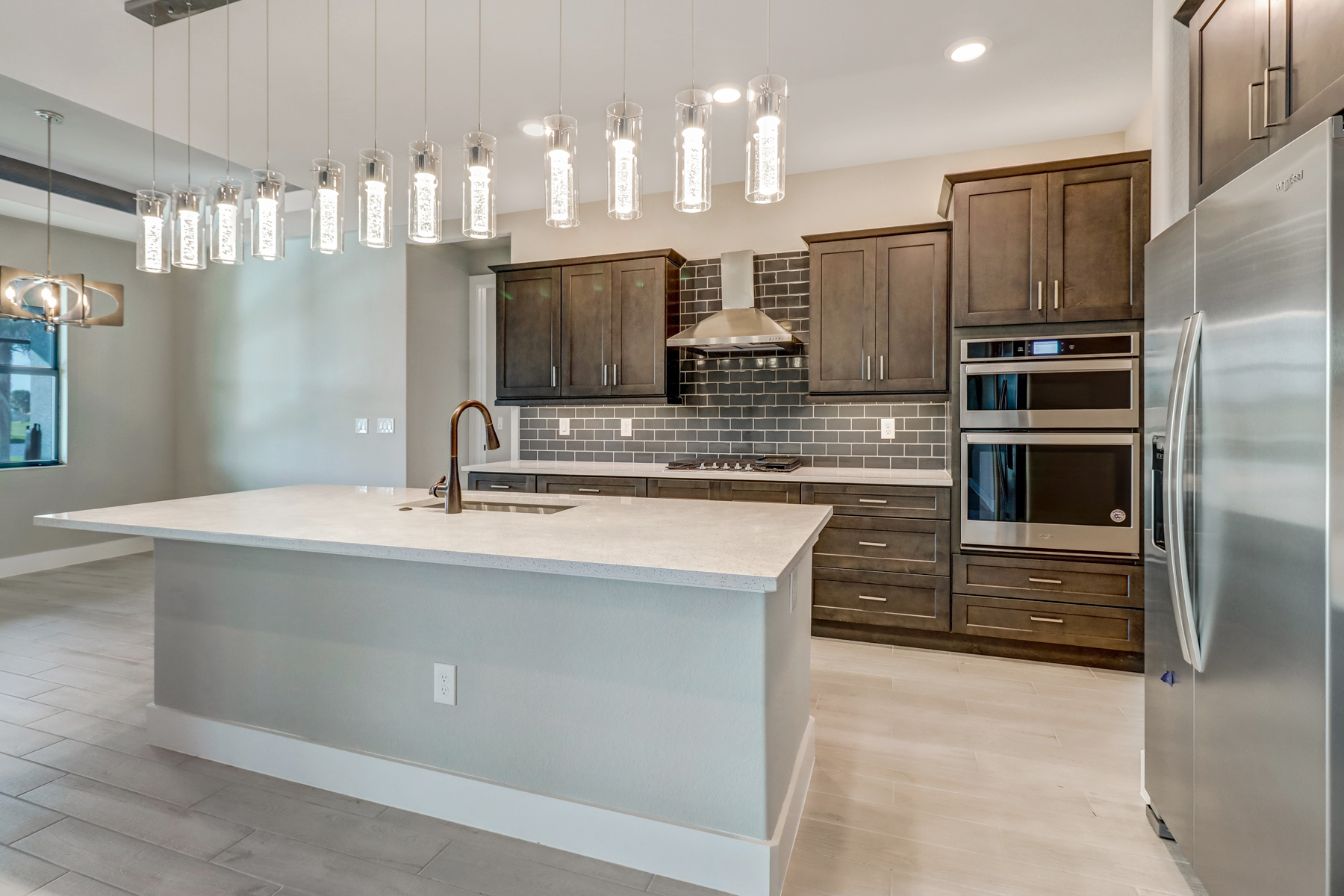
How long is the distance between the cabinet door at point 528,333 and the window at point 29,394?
376cm

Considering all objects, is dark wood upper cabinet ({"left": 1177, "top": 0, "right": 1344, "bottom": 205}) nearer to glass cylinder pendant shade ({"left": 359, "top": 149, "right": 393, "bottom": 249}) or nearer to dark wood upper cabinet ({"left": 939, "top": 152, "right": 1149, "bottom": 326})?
dark wood upper cabinet ({"left": 939, "top": 152, "right": 1149, "bottom": 326})

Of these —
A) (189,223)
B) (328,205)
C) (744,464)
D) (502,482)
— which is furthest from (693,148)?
(502,482)

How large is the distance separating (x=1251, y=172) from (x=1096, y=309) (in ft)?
6.67

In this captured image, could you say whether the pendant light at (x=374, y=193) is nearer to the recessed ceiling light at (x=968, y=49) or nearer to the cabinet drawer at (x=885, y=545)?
the recessed ceiling light at (x=968, y=49)

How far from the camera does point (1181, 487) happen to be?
64.4 inches

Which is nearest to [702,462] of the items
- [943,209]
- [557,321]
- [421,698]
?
[557,321]

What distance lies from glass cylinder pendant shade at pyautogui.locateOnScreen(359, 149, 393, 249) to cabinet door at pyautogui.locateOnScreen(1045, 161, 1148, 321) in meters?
3.00

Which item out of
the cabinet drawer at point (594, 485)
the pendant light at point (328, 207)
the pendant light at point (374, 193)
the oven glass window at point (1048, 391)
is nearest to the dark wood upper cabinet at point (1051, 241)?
the oven glass window at point (1048, 391)

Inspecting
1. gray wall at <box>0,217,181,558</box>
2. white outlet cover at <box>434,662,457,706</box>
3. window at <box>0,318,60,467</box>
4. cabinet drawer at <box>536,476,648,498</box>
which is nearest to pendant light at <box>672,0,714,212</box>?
white outlet cover at <box>434,662,457,706</box>

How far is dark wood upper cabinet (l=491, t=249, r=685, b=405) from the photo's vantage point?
4.37 metres

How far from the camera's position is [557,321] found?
4.60 metres

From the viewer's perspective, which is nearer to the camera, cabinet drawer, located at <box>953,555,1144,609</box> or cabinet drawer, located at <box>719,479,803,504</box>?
cabinet drawer, located at <box>953,555,1144,609</box>

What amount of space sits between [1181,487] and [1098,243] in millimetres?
2105

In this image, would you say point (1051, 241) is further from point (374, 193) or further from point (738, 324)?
point (374, 193)
